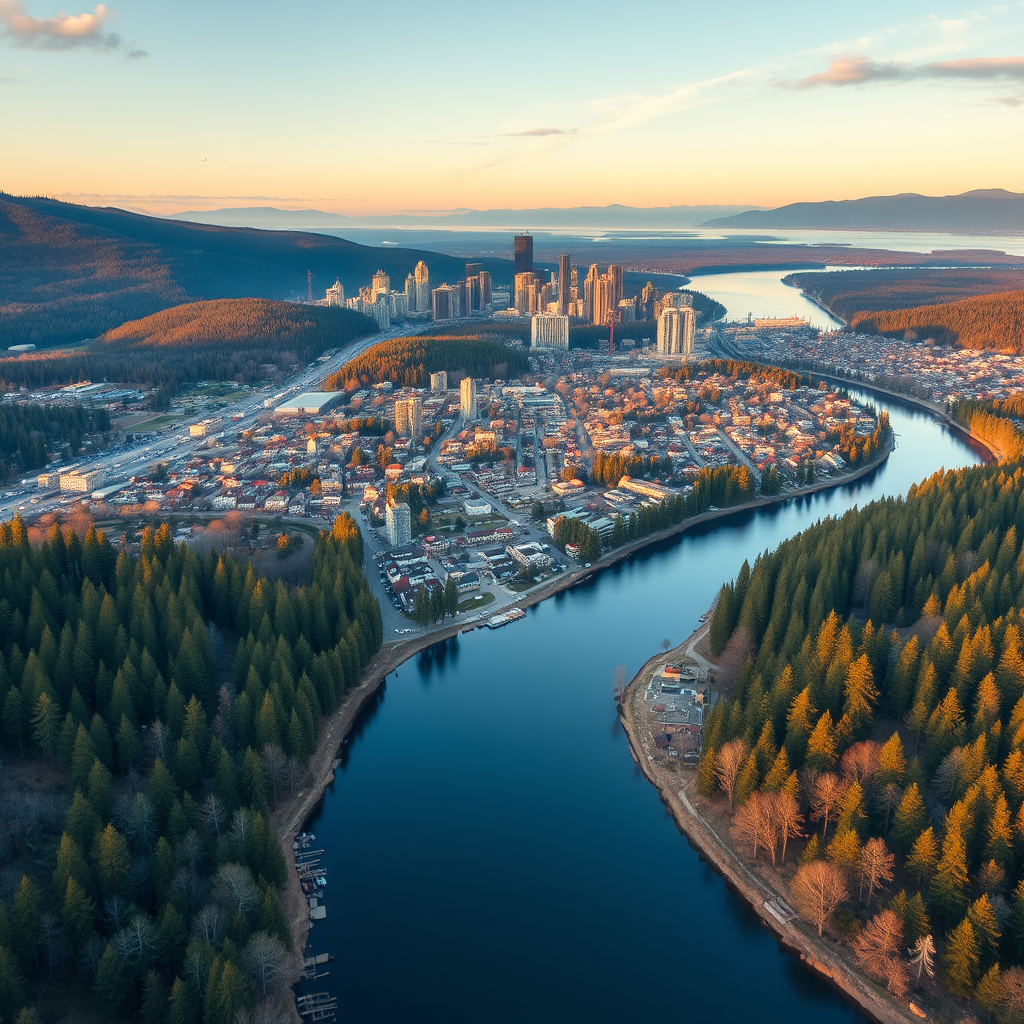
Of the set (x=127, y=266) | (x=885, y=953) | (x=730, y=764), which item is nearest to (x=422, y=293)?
(x=127, y=266)

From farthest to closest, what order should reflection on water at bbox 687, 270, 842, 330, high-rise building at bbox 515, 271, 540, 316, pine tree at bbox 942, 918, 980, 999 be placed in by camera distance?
reflection on water at bbox 687, 270, 842, 330
high-rise building at bbox 515, 271, 540, 316
pine tree at bbox 942, 918, 980, 999

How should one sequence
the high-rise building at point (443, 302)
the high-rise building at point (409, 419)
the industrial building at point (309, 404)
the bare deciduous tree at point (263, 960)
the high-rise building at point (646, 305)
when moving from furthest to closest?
the high-rise building at point (443, 302) → the high-rise building at point (646, 305) → the industrial building at point (309, 404) → the high-rise building at point (409, 419) → the bare deciduous tree at point (263, 960)

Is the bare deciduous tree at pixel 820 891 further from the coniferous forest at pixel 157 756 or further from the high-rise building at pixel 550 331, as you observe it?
the high-rise building at pixel 550 331

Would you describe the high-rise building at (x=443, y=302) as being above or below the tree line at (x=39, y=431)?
above

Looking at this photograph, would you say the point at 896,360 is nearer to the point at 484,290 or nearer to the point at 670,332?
the point at 670,332

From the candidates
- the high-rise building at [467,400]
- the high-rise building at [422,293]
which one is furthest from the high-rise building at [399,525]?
the high-rise building at [422,293]

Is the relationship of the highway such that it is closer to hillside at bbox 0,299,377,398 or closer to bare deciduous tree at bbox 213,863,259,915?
hillside at bbox 0,299,377,398

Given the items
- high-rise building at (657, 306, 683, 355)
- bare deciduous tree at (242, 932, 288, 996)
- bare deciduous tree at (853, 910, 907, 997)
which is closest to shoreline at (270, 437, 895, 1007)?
bare deciduous tree at (242, 932, 288, 996)
